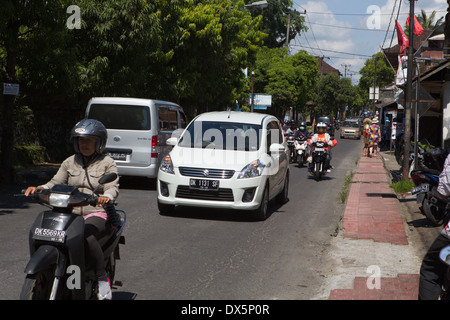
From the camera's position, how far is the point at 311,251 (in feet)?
26.1

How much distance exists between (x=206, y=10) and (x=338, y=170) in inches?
447

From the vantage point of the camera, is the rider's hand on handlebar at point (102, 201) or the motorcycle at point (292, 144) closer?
the rider's hand on handlebar at point (102, 201)

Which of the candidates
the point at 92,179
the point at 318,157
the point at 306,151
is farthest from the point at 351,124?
the point at 92,179

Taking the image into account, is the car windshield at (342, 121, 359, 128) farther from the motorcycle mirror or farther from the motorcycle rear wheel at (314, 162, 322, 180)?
the motorcycle mirror

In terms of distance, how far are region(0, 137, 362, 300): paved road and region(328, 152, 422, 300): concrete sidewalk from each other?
0.28 m

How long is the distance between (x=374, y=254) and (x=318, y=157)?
390 inches

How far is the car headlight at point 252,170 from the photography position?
391 inches

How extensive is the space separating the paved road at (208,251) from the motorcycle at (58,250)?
128 cm

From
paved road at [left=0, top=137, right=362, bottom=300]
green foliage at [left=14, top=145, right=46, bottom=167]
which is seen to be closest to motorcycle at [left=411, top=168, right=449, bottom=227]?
paved road at [left=0, top=137, right=362, bottom=300]

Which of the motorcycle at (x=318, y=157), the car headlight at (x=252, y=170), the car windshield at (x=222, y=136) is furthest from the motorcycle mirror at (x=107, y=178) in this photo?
the motorcycle at (x=318, y=157)

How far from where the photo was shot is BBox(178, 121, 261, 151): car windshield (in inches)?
426

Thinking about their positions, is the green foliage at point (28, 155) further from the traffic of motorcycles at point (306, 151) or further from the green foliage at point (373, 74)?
the green foliage at point (373, 74)

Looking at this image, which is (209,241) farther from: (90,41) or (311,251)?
(90,41)
